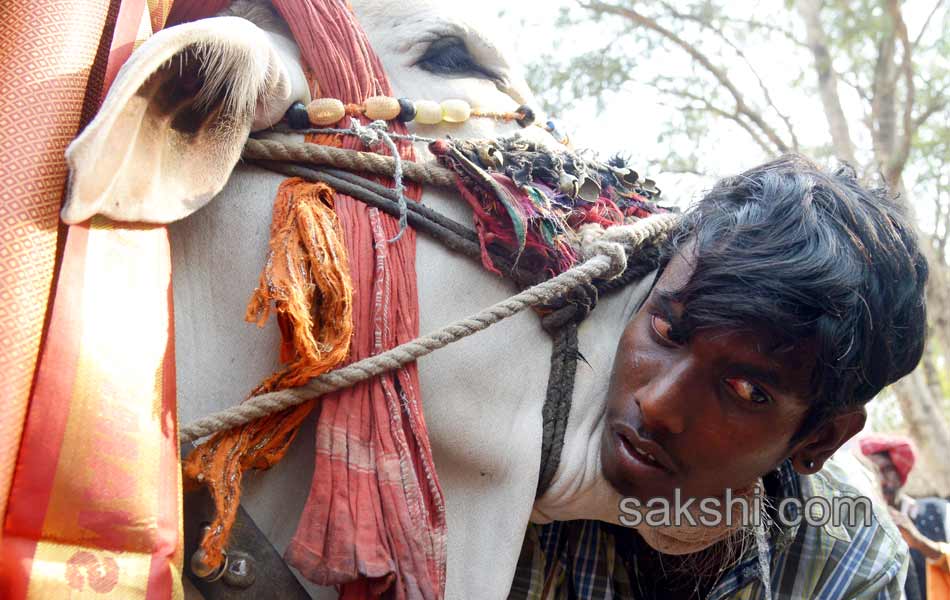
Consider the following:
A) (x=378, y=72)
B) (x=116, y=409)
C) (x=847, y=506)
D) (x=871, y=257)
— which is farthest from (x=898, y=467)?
(x=116, y=409)

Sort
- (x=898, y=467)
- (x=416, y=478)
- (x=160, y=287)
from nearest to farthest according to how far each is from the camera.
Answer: (x=160, y=287) → (x=416, y=478) → (x=898, y=467)

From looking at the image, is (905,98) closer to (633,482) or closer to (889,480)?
(889,480)

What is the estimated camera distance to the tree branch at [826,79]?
383 inches

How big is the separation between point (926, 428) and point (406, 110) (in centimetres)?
834

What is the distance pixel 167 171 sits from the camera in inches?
57.2

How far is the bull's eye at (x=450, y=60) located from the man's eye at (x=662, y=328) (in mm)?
672

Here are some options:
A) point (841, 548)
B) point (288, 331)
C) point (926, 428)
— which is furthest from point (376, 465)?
point (926, 428)

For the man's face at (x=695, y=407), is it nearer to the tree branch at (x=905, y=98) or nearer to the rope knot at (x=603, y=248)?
the rope knot at (x=603, y=248)

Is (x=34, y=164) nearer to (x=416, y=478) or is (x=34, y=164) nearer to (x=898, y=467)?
(x=416, y=478)

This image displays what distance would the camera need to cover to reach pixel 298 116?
163 centimetres

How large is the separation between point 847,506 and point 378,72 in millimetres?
1567

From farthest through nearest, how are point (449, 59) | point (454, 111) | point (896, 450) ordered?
point (896, 450), point (449, 59), point (454, 111)

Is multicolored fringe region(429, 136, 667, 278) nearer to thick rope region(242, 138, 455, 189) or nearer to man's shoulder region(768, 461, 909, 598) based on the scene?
thick rope region(242, 138, 455, 189)

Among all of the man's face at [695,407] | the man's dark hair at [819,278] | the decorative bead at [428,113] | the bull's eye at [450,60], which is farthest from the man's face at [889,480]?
the decorative bead at [428,113]
